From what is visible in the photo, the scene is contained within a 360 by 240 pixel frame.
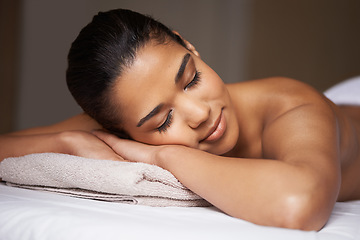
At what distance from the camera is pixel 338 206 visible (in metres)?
1.10

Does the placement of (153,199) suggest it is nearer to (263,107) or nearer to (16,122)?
(263,107)

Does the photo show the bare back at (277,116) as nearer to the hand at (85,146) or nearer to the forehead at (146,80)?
the forehead at (146,80)

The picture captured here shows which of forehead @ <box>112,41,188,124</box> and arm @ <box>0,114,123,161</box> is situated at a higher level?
forehead @ <box>112,41,188,124</box>

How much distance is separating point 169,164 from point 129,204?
15 cm

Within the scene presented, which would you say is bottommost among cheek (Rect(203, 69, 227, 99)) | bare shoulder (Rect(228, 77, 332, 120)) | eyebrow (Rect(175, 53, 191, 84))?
bare shoulder (Rect(228, 77, 332, 120))

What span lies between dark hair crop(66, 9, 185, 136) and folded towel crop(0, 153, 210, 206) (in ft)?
0.65

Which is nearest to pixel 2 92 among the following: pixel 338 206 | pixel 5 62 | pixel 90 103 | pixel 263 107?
pixel 5 62

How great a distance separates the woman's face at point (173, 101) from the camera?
109 cm

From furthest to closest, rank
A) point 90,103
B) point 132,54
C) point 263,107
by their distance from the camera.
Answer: point 263,107 < point 90,103 < point 132,54

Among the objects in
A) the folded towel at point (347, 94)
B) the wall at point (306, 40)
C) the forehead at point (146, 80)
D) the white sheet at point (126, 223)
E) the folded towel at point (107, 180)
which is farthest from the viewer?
the wall at point (306, 40)

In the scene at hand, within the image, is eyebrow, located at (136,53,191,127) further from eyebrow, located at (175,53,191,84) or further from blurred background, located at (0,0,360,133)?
blurred background, located at (0,0,360,133)

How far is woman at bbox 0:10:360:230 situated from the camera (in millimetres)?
846

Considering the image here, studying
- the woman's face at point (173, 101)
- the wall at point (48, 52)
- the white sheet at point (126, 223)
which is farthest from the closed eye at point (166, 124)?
the wall at point (48, 52)

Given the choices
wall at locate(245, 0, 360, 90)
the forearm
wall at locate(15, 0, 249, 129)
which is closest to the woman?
the forearm
